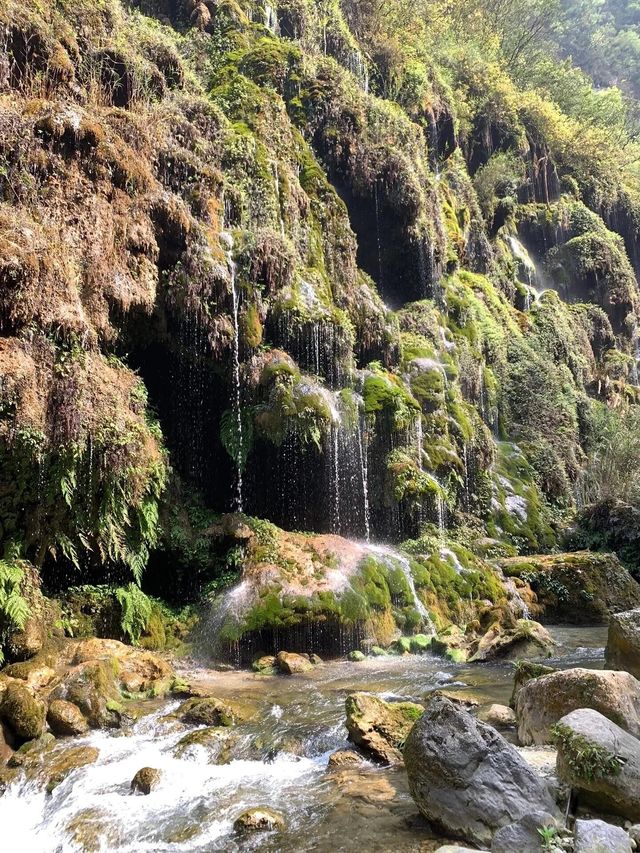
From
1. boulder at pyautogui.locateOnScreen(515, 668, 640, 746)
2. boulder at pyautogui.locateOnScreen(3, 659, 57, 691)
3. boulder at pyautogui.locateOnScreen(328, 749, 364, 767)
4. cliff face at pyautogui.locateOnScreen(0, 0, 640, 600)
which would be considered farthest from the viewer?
cliff face at pyautogui.locateOnScreen(0, 0, 640, 600)

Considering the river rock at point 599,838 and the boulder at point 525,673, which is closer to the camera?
the river rock at point 599,838

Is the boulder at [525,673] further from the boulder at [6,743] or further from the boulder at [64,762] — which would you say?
the boulder at [6,743]

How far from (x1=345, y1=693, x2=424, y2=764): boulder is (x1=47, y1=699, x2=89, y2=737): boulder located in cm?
312

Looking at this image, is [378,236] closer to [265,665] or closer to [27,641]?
[265,665]

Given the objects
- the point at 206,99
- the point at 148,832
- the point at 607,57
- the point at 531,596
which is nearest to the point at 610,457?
the point at 531,596

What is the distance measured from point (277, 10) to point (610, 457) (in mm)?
23215

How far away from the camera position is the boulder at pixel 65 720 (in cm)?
701

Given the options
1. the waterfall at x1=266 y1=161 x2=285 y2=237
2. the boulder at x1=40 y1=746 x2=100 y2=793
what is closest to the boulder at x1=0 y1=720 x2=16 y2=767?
the boulder at x1=40 y1=746 x2=100 y2=793

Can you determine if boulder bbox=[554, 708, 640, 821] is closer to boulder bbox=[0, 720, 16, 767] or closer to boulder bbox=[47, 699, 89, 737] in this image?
boulder bbox=[47, 699, 89, 737]

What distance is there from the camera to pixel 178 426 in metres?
15.2

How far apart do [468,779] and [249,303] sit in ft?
40.6

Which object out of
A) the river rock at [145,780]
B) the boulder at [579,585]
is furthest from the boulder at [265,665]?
the boulder at [579,585]

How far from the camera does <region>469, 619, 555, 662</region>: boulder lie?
36.0ft

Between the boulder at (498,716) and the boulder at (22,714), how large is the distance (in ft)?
16.3
